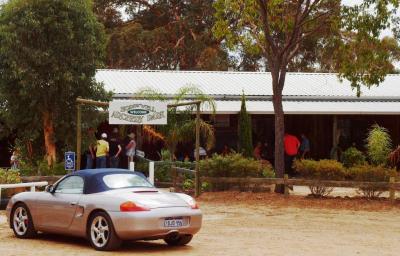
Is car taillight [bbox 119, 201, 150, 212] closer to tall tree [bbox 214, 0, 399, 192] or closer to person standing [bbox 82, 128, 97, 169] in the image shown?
tall tree [bbox 214, 0, 399, 192]

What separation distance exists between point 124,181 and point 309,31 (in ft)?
36.0

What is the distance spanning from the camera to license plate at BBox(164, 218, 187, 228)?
10836 millimetres

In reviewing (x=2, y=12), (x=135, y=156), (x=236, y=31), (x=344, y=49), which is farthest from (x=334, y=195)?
(x=2, y=12)

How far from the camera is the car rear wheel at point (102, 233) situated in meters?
10.8

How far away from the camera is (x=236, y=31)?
2250 cm

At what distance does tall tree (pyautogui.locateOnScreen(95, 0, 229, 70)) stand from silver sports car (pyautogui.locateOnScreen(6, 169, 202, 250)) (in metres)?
31.3

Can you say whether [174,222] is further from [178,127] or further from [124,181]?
[178,127]

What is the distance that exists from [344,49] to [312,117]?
9789 millimetres

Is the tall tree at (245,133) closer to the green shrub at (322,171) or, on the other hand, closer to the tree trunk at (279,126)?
the tree trunk at (279,126)

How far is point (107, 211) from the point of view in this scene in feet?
35.7

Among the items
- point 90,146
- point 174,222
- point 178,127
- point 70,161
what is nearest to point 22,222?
point 174,222

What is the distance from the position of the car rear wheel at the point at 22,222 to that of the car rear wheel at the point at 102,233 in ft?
4.96

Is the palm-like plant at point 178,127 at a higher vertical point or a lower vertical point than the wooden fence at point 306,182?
higher

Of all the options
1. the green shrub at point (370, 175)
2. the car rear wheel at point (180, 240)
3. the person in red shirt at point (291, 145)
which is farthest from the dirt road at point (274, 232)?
the person in red shirt at point (291, 145)
